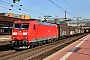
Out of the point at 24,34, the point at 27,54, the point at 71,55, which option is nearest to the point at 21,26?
the point at 24,34

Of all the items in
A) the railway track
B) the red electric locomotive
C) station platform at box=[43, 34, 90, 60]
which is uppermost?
the red electric locomotive

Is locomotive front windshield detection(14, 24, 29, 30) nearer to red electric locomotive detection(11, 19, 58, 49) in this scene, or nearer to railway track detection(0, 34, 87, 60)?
red electric locomotive detection(11, 19, 58, 49)

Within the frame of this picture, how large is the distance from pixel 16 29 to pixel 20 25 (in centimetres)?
59

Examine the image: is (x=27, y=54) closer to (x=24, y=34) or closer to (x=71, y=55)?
(x=24, y=34)

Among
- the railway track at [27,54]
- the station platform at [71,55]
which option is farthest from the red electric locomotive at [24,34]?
the station platform at [71,55]

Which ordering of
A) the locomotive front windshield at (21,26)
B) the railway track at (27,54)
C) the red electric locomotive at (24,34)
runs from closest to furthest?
the railway track at (27,54) → the red electric locomotive at (24,34) → the locomotive front windshield at (21,26)

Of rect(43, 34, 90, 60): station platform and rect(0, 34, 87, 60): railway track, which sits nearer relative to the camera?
rect(43, 34, 90, 60): station platform

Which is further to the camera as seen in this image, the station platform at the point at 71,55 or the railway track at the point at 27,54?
the railway track at the point at 27,54

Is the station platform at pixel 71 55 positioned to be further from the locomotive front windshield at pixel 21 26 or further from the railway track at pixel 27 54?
the locomotive front windshield at pixel 21 26

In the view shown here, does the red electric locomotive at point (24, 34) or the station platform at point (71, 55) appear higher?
the red electric locomotive at point (24, 34)

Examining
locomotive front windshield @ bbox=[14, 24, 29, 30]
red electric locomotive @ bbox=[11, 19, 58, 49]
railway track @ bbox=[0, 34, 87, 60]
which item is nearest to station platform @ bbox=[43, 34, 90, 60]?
railway track @ bbox=[0, 34, 87, 60]

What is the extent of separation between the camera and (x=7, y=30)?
68.6 metres

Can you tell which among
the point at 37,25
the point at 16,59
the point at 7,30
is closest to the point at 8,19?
the point at 7,30

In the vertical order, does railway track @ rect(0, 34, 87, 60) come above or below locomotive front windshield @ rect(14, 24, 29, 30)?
below
